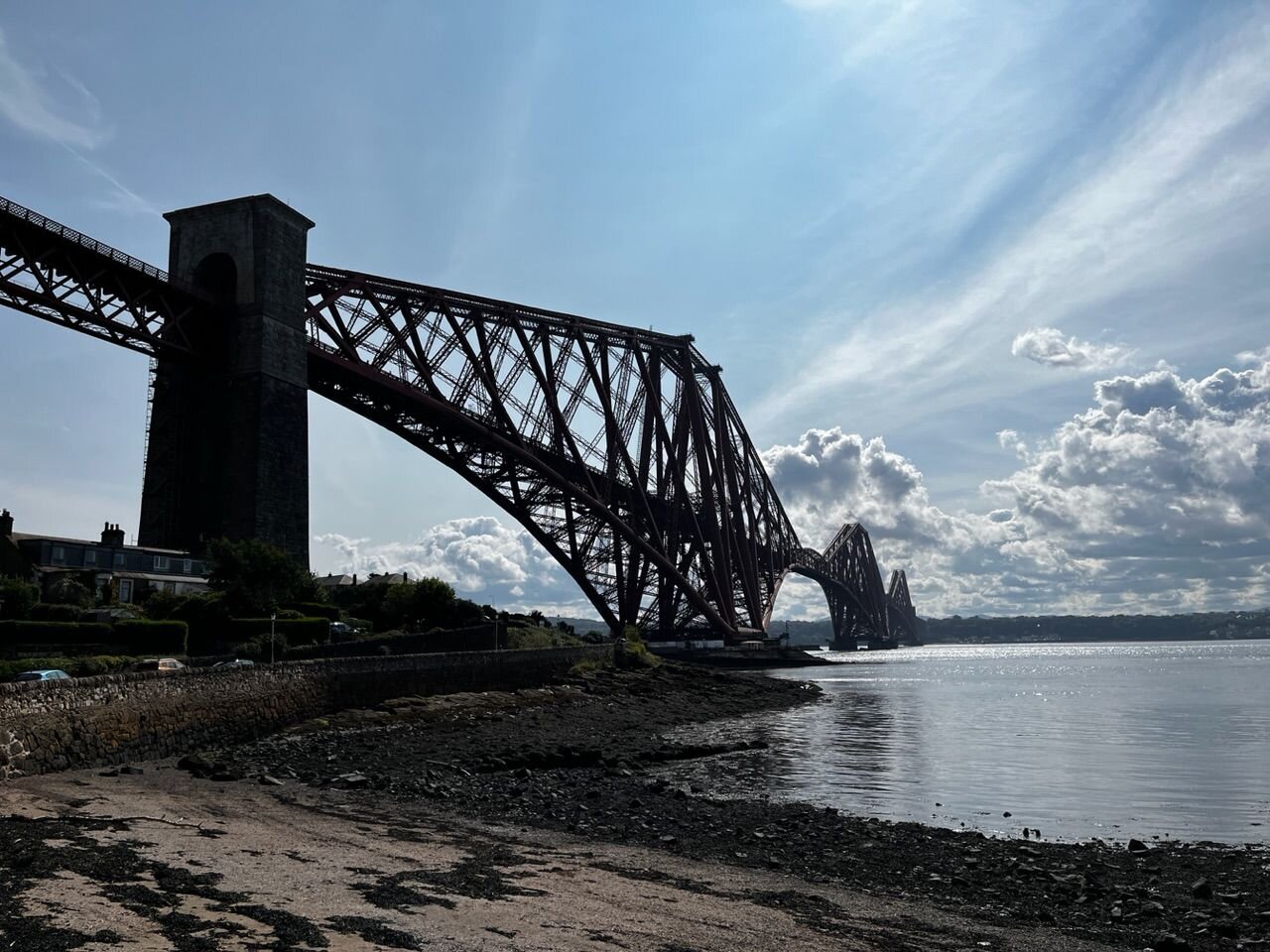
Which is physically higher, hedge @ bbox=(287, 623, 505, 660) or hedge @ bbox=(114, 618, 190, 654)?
hedge @ bbox=(114, 618, 190, 654)

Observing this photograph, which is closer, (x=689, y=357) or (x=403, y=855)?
(x=403, y=855)

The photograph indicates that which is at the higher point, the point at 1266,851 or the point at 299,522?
the point at 299,522

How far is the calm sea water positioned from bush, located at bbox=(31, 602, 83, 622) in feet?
78.5

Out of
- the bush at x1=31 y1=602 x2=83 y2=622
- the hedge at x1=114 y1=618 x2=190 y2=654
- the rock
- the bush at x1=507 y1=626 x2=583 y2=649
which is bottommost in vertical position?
the rock

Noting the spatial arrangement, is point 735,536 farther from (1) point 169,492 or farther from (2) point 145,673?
(2) point 145,673

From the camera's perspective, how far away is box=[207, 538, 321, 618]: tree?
42.5m

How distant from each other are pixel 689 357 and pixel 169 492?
63871 millimetres

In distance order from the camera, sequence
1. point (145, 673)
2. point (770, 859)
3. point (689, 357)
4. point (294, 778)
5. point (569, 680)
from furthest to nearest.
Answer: point (689, 357) < point (569, 680) < point (145, 673) < point (294, 778) < point (770, 859)

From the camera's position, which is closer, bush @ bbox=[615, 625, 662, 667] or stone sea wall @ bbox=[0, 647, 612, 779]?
stone sea wall @ bbox=[0, 647, 612, 779]

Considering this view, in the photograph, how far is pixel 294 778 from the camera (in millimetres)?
21328

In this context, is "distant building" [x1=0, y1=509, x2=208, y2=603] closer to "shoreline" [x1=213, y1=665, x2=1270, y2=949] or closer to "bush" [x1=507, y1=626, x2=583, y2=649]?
"bush" [x1=507, y1=626, x2=583, y2=649]

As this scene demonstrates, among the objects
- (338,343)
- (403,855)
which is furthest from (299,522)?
(403,855)

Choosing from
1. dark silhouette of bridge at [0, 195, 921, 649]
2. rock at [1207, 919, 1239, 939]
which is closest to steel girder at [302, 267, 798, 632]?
dark silhouette of bridge at [0, 195, 921, 649]

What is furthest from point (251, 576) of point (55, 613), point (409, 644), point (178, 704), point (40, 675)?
point (178, 704)
